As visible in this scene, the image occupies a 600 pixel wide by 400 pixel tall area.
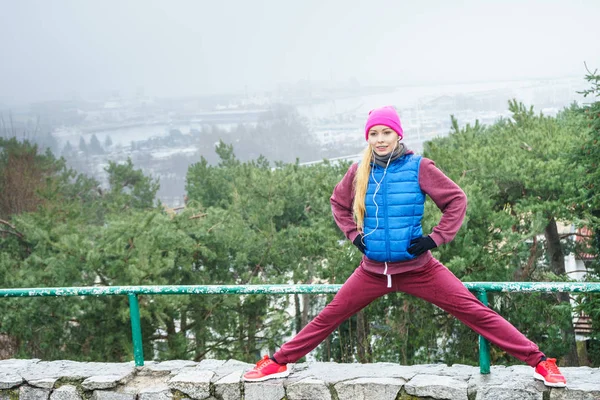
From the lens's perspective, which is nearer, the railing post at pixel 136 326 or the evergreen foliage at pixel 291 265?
the railing post at pixel 136 326

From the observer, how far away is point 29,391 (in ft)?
13.3

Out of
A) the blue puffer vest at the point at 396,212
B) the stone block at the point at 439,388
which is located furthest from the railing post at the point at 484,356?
the blue puffer vest at the point at 396,212

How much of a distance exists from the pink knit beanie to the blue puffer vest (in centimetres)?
15

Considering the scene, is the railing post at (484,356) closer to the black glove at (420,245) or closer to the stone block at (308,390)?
the black glove at (420,245)

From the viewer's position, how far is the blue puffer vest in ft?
11.0

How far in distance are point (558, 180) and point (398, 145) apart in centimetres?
1038

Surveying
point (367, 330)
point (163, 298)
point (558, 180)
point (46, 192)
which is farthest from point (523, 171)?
point (46, 192)

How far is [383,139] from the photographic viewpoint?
341cm

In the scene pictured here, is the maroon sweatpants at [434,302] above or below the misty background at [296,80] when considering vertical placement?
below

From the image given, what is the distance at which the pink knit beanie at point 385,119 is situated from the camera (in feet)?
Result: 11.1

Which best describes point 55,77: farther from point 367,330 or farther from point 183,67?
point 367,330

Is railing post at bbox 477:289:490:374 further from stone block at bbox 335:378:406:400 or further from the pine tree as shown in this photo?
the pine tree

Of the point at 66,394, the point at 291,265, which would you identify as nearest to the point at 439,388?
the point at 66,394

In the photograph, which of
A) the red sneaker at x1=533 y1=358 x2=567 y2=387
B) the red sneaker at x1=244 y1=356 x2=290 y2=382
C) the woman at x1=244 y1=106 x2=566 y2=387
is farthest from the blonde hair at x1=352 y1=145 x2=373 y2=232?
the red sneaker at x1=533 y1=358 x2=567 y2=387
